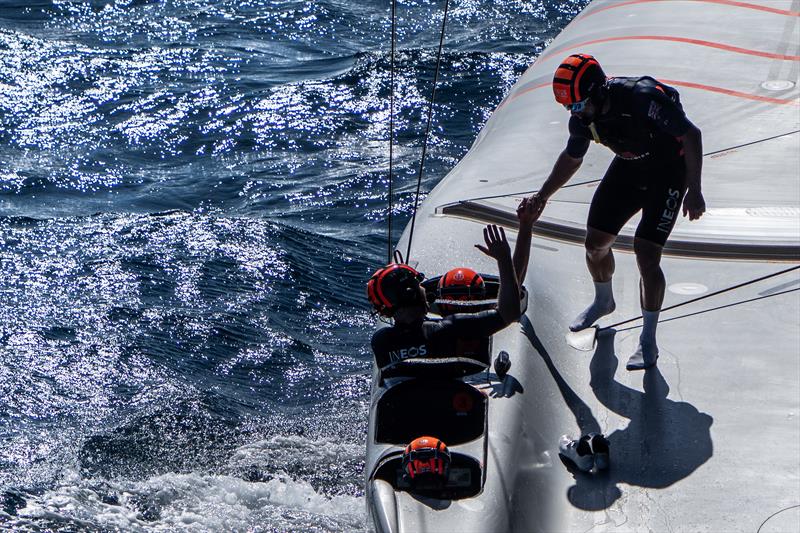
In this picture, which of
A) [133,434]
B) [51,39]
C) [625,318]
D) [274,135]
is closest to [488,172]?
[625,318]

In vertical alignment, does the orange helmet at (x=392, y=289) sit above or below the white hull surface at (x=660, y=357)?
above

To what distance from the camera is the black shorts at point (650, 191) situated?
408 centimetres

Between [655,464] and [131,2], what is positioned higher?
[655,464]

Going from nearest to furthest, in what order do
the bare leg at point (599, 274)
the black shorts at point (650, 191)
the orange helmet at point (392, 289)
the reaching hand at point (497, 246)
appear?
the reaching hand at point (497, 246) < the orange helmet at point (392, 289) < the black shorts at point (650, 191) < the bare leg at point (599, 274)

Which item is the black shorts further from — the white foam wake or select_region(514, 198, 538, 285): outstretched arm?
the white foam wake

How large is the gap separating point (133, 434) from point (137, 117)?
17.5ft

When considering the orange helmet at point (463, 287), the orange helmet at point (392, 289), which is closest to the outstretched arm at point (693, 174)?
the orange helmet at point (463, 287)

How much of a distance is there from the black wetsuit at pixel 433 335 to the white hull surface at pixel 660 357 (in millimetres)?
319

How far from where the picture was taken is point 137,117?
33.8 ft

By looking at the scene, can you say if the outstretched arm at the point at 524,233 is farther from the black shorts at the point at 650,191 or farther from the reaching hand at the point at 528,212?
the black shorts at the point at 650,191

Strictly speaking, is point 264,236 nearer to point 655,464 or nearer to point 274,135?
point 274,135

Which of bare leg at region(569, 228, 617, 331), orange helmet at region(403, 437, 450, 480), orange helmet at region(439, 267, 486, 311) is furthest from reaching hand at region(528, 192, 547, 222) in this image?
orange helmet at region(403, 437, 450, 480)

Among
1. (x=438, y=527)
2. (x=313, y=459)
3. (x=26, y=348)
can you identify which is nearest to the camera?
(x=438, y=527)

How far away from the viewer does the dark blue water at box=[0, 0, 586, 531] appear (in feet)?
17.6
